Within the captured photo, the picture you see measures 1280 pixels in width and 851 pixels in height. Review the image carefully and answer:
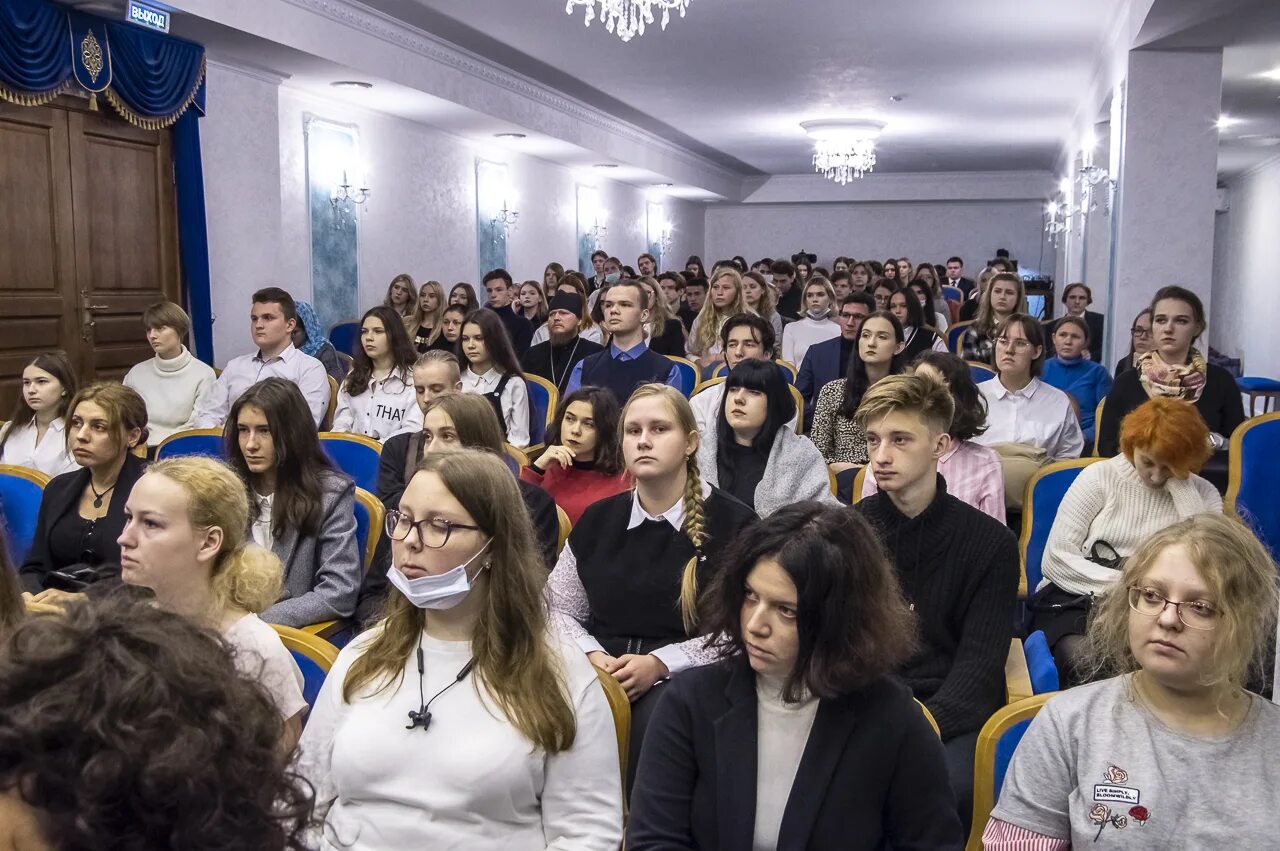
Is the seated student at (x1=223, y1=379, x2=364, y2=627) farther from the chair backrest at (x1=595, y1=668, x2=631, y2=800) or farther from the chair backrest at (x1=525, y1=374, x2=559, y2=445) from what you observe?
the chair backrest at (x1=525, y1=374, x2=559, y2=445)

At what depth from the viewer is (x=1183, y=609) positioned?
6.10 ft

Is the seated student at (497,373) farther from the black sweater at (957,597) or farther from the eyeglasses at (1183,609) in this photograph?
the eyeglasses at (1183,609)

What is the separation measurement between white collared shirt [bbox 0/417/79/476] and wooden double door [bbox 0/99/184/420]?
2.25m

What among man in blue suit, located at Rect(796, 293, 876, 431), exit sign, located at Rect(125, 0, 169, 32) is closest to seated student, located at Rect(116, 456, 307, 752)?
man in blue suit, located at Rect(796, 293, 876, 431)

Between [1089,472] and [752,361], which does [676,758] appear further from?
[752,361]

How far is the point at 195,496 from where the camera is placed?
246 centimetres

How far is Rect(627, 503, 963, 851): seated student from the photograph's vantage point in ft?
5.94

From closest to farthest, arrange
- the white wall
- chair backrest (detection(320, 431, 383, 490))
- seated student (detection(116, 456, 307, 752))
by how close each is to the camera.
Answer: seated student (detection(116, 456, 307, 752)) < chair backrest (detection(320, 431, 383, 490)) < the white wall

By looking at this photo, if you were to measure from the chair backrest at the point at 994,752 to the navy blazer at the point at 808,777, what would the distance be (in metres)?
0.19

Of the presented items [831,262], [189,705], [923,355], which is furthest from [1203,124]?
[831,262]

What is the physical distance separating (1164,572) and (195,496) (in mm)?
1849

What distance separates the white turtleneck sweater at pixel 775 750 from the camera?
184 centimetres

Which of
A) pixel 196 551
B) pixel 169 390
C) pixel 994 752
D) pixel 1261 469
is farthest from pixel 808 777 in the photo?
pixel 169 390

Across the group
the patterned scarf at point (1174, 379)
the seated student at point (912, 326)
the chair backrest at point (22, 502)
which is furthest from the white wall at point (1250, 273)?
the chair backrest at point (22, 502)
